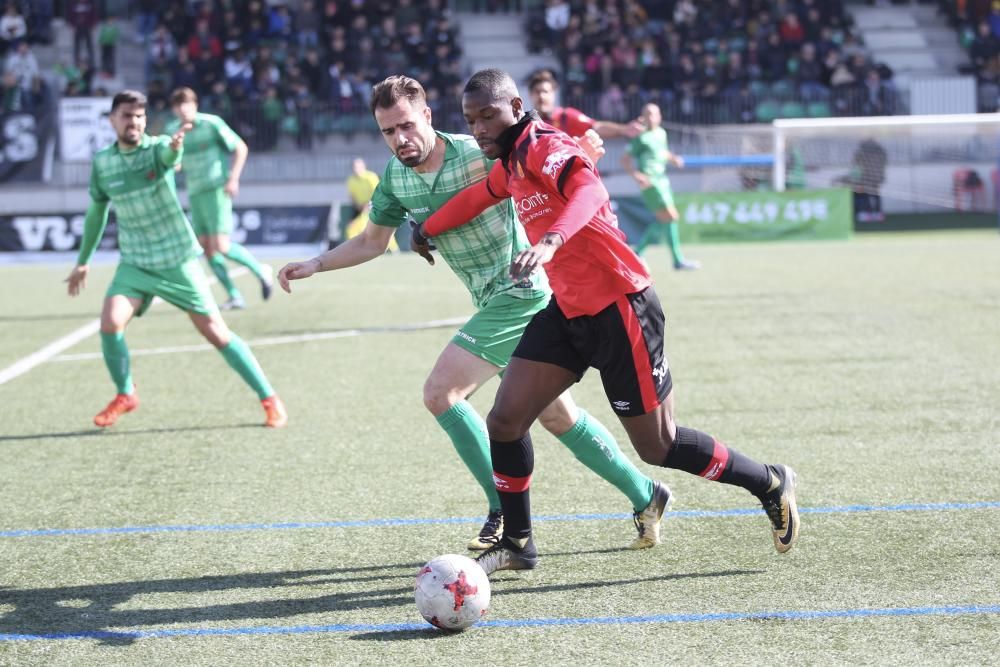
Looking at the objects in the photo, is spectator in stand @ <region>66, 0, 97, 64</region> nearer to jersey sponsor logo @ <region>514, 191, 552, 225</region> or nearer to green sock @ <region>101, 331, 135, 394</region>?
green sock @ <region>101, 331, 135, 394</region>

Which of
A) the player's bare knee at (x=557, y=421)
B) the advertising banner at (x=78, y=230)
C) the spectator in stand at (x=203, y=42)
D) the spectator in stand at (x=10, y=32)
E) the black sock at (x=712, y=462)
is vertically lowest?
the advertising banner at (x=78, y=230)

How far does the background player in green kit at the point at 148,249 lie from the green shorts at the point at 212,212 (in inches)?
219

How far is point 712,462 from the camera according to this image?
4660 millimetres

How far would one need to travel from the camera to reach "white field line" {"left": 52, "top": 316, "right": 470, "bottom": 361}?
11250 mm

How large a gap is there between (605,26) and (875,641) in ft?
96.6

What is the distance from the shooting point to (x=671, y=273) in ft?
59.2

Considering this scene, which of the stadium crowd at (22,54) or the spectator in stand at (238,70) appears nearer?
the stadium crowd at (22,54)

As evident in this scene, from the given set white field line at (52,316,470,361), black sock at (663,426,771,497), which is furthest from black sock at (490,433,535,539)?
white field line at (52,316,470,361)

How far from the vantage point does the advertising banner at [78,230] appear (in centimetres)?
2384

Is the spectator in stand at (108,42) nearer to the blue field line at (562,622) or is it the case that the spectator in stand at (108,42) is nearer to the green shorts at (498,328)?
the green shorts at (498,328)

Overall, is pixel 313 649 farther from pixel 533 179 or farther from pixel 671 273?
pixel 671 273

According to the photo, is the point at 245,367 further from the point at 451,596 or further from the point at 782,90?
the point at 782,90

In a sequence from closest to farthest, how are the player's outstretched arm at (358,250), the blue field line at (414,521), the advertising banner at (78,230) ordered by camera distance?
1. the player's outstretched arm at (358,250)
2. the blue field line at (414,521)
3. the advertising banner at (78,230)

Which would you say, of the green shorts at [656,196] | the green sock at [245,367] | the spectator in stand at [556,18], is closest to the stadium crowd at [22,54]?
the spectator in stand at [556,18]
